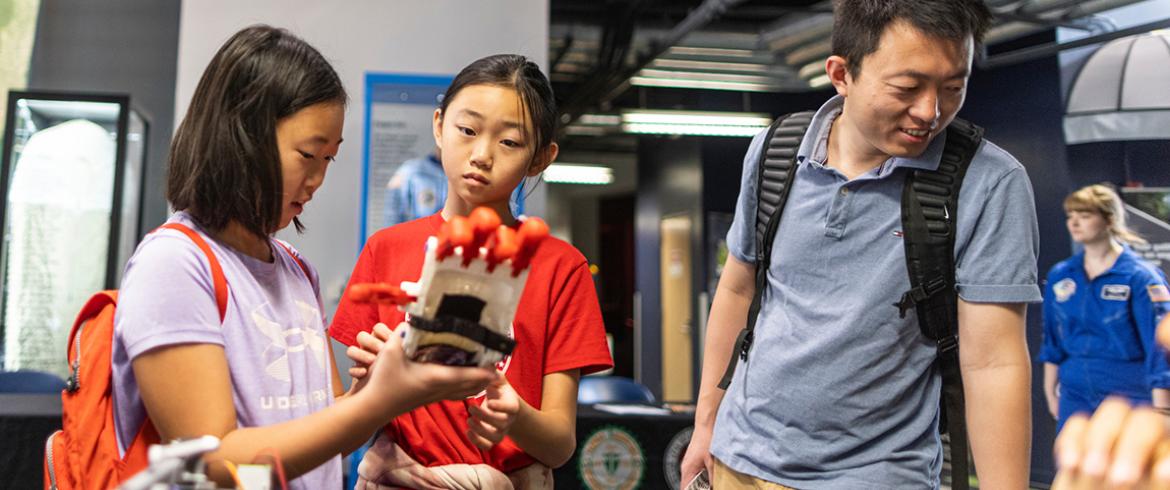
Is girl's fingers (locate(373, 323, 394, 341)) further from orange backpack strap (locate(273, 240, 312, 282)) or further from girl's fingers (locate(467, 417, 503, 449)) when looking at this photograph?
orange backpack strap (locate(273, 240, 312, 282))

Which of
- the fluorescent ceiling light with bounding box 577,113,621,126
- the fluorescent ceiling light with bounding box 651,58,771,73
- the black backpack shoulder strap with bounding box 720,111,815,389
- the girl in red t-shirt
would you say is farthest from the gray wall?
the fluorescent ceiling light with bounding box 577,113,621,126

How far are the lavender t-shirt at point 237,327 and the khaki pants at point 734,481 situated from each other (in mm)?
707

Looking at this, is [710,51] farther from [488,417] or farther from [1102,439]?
[1102,439]

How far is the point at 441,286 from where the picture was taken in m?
0.95

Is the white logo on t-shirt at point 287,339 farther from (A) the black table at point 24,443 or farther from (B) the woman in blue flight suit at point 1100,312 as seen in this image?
(B) the woman in blue flight suit at point 1100,312

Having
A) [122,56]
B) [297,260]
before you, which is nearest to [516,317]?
[297,260]

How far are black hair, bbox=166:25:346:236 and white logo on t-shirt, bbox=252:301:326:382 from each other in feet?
0.39

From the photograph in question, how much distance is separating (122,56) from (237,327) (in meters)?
6.30

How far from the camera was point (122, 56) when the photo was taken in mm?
6621

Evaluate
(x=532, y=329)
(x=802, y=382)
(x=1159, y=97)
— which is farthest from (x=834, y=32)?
(x=1159, y=97)

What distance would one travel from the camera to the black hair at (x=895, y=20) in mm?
1548

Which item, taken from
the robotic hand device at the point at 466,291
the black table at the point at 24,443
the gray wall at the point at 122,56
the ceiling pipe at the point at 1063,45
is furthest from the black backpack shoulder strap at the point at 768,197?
the ceiling pipe at the point at 1063,45

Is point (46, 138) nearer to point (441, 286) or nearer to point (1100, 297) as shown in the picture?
point (441, 286)

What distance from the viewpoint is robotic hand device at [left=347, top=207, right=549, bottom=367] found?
0.93 m
